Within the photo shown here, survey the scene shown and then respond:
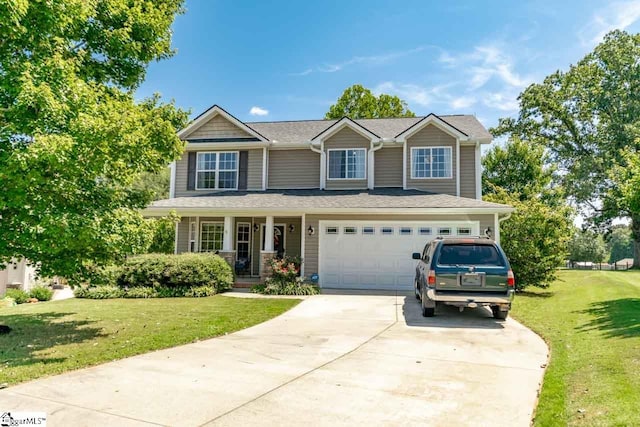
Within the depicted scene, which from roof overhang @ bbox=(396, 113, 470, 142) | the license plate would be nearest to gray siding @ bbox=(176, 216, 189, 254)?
roof overhang @ bbox=(396, 113, 470, 142)

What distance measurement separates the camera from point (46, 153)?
6023 mm

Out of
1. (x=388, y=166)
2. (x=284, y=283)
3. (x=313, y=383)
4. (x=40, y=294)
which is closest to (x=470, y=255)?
(x=313, y=383)

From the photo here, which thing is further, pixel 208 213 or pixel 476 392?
pixel 208 213

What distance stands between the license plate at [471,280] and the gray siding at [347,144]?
917 centimetres

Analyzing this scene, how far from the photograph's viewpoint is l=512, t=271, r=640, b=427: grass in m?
3.71

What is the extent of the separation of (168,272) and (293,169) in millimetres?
7439

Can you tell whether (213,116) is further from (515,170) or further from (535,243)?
(515,170)

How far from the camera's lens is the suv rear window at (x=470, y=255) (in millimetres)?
8836

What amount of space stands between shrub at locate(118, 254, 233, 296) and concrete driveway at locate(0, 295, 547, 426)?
619 cm

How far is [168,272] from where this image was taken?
13.5 meters

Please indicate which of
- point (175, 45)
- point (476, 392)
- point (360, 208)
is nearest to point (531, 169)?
point (360, 208)

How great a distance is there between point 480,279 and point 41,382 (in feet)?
25.8

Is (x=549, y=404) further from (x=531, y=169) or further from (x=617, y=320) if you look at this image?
(x=531, y=169)

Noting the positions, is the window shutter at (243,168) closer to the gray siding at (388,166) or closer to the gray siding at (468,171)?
the gray siding at (388,166)
